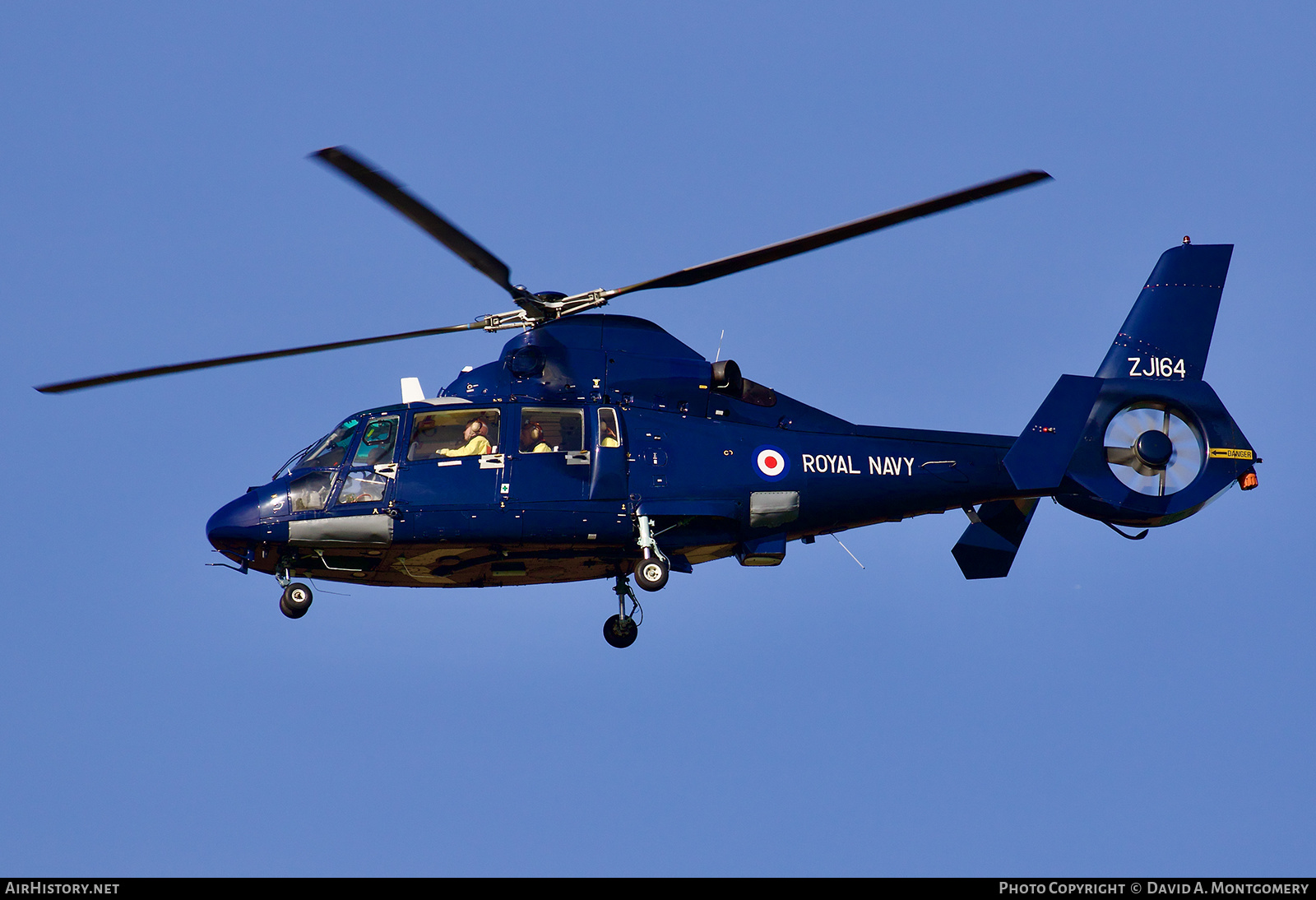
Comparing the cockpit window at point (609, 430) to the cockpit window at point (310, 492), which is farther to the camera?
the cockpit window at point (609, 430)

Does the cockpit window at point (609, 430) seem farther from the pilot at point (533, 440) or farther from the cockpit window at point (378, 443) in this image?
the cockpit window at point (378, 443)

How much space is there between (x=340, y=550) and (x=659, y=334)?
5.66m

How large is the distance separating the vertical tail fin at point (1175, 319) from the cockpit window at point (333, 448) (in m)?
11.6

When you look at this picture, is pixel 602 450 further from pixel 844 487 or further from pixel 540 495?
pixel 844 487

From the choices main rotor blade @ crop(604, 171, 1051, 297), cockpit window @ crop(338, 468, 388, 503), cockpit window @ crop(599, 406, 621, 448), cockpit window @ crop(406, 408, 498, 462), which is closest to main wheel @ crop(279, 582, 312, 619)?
cockpit window @ crop(338, 468, 388, 503)

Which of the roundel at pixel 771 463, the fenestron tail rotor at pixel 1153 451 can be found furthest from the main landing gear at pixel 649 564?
the fenestron tail rotor at pixel 1153 451

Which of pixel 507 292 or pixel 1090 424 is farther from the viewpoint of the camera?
pixel 1090 424

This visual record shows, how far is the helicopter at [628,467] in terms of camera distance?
24.5 meters

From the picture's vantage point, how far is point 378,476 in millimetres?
24594

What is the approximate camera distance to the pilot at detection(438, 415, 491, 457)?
24.7 meters

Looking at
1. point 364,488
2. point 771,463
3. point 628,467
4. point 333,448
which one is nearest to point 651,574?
point 628,467
